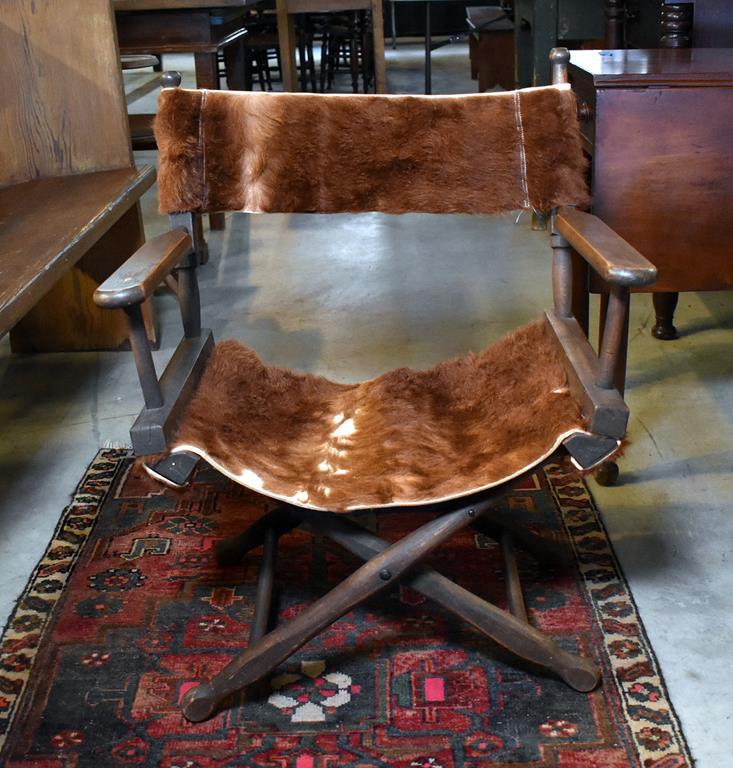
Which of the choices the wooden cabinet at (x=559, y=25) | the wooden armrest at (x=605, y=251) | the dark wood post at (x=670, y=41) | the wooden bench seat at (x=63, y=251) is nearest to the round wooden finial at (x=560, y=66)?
the wooden armrest at (x=605, y=251)

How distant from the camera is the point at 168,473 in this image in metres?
1.63

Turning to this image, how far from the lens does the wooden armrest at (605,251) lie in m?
1.55

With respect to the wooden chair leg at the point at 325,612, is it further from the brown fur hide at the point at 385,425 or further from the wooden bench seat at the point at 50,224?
the wooden bench seat at the point at 50,224

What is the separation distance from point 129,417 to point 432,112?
4.47 ft

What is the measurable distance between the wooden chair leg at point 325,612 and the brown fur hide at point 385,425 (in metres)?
0.09

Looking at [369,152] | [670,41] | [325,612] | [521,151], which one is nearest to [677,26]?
[670,41]

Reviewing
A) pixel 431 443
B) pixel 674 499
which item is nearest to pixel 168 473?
pixel 431 443

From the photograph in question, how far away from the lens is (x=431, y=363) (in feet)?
10.5

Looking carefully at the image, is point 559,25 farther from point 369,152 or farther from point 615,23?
point 369,152

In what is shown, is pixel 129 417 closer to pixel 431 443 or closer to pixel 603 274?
pixel 431 443

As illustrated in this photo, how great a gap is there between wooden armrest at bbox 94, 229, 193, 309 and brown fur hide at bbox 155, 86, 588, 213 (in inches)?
5.0

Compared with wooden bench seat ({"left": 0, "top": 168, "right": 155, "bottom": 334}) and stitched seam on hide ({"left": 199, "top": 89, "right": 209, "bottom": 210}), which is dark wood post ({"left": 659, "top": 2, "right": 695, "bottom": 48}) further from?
stitched seam on hide ({"left": 199, "top": 89, "right": 209, "bottom": 210})

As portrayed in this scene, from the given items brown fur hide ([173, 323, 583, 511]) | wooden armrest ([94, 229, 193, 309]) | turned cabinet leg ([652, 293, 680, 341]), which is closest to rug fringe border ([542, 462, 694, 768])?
brown fur hide ([173, 323, 583, 511])

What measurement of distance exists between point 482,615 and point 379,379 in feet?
1.83
